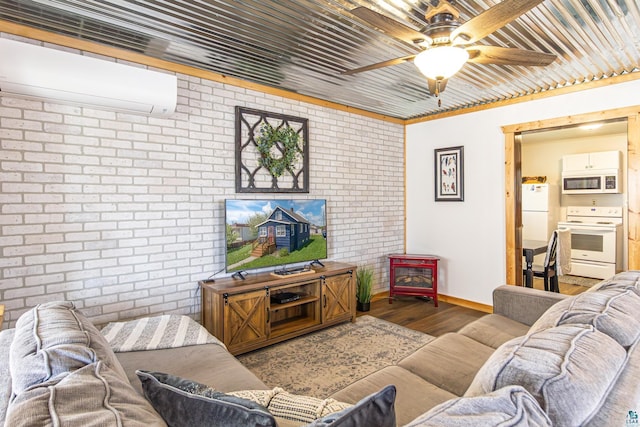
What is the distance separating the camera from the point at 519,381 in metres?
0.95

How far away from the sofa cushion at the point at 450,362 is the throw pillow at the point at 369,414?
106 cm

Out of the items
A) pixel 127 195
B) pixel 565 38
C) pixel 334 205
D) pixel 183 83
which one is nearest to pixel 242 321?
pixel 127 195

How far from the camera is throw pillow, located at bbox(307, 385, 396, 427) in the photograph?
76 cm

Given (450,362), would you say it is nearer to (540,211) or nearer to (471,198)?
(471,198)

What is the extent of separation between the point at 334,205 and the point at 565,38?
8.85 feet

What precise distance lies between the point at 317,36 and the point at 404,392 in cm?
237

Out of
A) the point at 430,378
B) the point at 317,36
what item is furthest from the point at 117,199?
the point at 430,378

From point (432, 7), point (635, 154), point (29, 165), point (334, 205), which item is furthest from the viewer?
point (334, 205)

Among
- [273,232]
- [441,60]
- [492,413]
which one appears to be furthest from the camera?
[273,232]

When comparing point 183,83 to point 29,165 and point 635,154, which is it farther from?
point 635,154

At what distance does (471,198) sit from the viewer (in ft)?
15.0

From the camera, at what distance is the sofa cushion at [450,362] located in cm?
175

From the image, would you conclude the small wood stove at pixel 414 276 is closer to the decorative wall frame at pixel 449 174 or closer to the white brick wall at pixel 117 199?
the decorative wall frame at pixel 449 174

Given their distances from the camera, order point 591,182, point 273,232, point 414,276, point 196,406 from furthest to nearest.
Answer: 1. point 591,182
2. point 414,276
3. point 273,232
4. point 196,406
